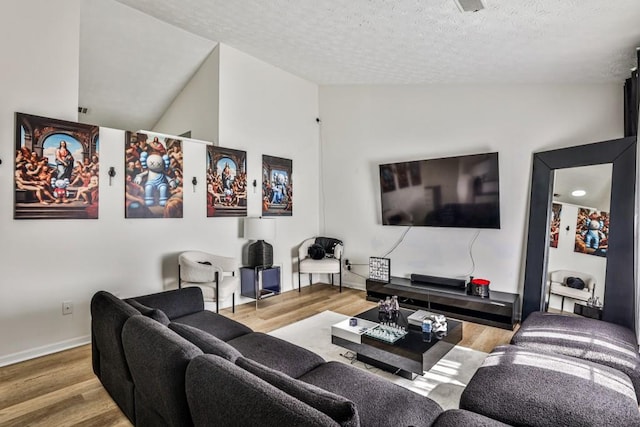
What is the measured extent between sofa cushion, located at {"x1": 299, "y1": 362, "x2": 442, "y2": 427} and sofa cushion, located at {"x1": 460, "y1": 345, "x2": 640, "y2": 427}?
0.33 meters

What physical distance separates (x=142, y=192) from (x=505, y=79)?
14.7ft

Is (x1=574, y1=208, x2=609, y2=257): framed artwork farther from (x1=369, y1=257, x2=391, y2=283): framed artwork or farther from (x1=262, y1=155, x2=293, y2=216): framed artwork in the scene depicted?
(x1=262, y1=155, x2=293, y2=216): framed artwork

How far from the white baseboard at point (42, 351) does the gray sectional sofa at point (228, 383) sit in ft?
3.76

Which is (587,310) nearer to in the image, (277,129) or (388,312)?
(388,312)

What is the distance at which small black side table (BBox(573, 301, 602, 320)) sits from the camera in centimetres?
320

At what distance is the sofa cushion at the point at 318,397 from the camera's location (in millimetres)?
1048

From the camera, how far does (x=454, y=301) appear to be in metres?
4.17

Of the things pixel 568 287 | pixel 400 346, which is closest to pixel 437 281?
pixel 568 287

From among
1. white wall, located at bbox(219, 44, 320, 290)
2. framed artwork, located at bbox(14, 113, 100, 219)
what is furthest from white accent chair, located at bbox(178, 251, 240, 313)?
white wall, located at bbox(219, 44, 320, 290)

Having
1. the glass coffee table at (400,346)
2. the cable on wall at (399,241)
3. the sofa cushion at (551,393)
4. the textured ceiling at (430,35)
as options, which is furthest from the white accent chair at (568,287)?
the textured ceiling at (430,35)

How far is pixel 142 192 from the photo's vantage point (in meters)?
3.88

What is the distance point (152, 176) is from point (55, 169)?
91cm

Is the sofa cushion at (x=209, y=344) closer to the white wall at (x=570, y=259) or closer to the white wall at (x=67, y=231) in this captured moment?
the white wall at (x=67, y=231)

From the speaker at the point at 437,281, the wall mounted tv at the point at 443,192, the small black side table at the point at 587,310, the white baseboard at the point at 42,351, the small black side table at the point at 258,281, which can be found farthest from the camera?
the small black side table at the point at 258,281
